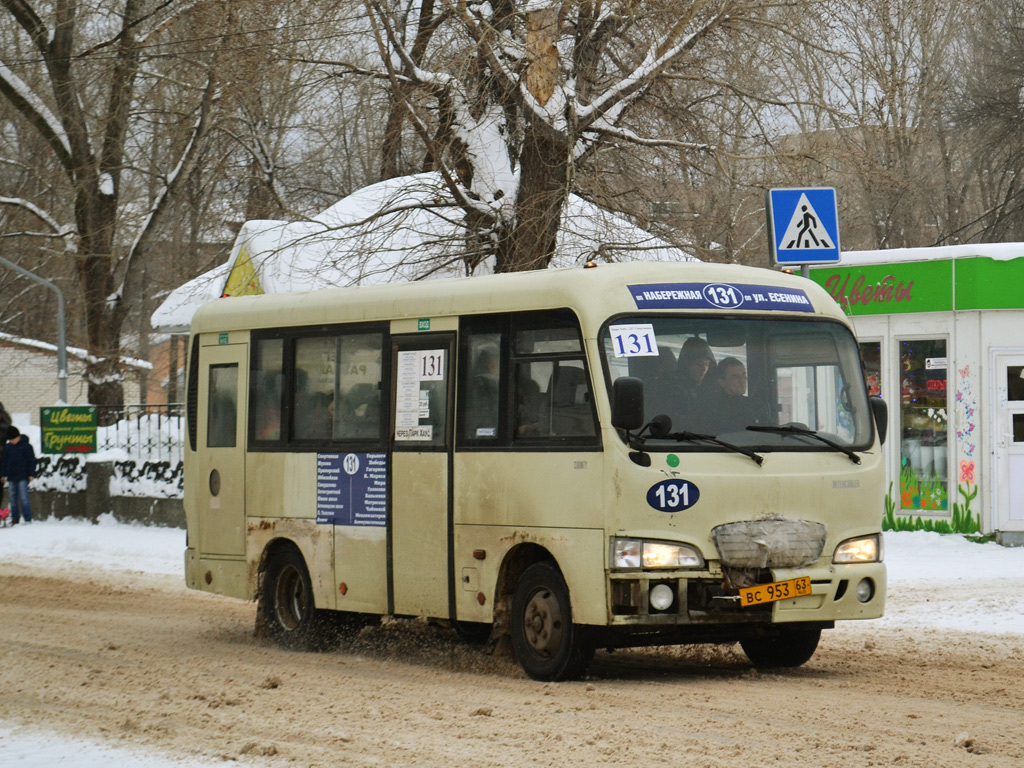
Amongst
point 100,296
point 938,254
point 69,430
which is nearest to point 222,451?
point 938,254

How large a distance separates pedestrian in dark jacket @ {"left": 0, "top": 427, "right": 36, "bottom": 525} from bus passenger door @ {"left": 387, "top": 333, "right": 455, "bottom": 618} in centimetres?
1708

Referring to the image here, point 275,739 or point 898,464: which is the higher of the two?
point 898,464

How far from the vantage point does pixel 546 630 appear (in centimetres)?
986

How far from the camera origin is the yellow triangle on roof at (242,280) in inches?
1004

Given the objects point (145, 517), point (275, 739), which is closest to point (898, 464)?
point (145, 517)

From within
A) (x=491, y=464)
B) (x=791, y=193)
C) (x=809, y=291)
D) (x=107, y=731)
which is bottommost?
(x=107, y=731)

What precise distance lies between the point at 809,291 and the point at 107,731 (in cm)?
533

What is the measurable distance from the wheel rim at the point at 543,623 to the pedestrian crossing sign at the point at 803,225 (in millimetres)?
4090

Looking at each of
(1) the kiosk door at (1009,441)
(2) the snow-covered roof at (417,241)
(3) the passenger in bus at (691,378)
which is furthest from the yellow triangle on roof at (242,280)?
(3) the passenger in bus at (691,378)

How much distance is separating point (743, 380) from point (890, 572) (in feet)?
24.8

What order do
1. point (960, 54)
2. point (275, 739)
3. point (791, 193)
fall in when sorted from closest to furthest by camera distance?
1. point (275, 739)
2. point (791, 193)
3. point (960, 54)

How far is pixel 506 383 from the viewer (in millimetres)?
10367

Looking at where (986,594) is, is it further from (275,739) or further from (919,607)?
(275,739)

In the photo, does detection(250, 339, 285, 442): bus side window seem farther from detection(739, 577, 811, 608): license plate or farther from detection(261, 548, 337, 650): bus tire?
detection(739, 577, 811, 608): license plate
